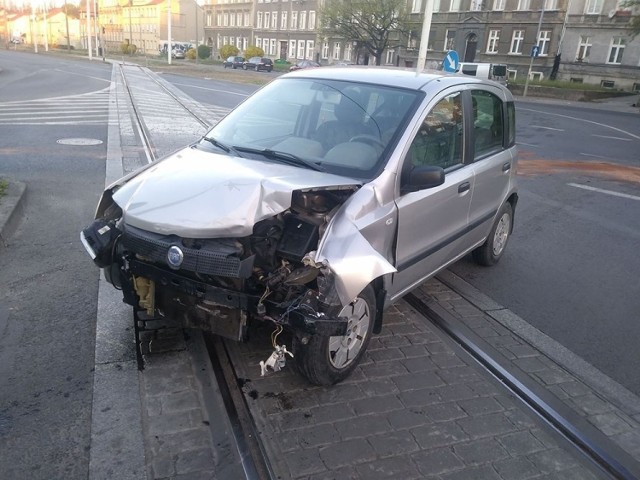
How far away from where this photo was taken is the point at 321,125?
4289 millimetres

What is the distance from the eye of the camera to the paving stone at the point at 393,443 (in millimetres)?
3053

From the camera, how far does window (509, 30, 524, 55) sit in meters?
48.3

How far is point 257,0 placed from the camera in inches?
3324

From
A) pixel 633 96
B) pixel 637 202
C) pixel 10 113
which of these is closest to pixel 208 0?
pixel 633 96

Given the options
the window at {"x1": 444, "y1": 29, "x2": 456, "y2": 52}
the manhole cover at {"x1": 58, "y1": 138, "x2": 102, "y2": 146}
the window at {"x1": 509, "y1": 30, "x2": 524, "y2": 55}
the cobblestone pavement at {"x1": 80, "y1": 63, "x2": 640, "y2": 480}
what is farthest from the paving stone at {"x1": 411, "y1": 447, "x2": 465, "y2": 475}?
the window at {"x1": 444, "y1": 29, "x2": 456, "y2": 52}

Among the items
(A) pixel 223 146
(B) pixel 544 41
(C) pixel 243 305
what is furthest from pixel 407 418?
(B) pixel 544 41

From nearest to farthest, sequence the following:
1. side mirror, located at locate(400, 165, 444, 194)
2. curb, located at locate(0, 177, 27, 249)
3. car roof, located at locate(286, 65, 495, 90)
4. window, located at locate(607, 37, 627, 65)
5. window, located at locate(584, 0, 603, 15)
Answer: side mirror, located at locate(400, 165, 444, 194) → car roof, located at locate(286, 65, 495, 90) → curb, located at locate(0, 177, 27, 249) → window, located at locate(607, 37, 627, 65) → window, located at locate(584, 0, 603, 15)

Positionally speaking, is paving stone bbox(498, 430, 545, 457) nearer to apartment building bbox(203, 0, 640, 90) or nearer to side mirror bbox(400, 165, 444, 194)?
side mirror bbox(400, 165, 444, 194)

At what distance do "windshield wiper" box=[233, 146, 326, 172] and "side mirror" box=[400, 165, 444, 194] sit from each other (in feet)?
1.91

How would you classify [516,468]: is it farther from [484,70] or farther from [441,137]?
[484,70]

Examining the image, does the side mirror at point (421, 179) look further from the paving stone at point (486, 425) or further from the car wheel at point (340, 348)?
the paving stone at point (486, 425)

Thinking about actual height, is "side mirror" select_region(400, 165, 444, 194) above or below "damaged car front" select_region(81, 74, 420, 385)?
above

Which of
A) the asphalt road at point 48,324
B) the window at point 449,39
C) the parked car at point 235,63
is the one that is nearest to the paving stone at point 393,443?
the asphalt road at point 48,324

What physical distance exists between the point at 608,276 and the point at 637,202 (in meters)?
4.23
